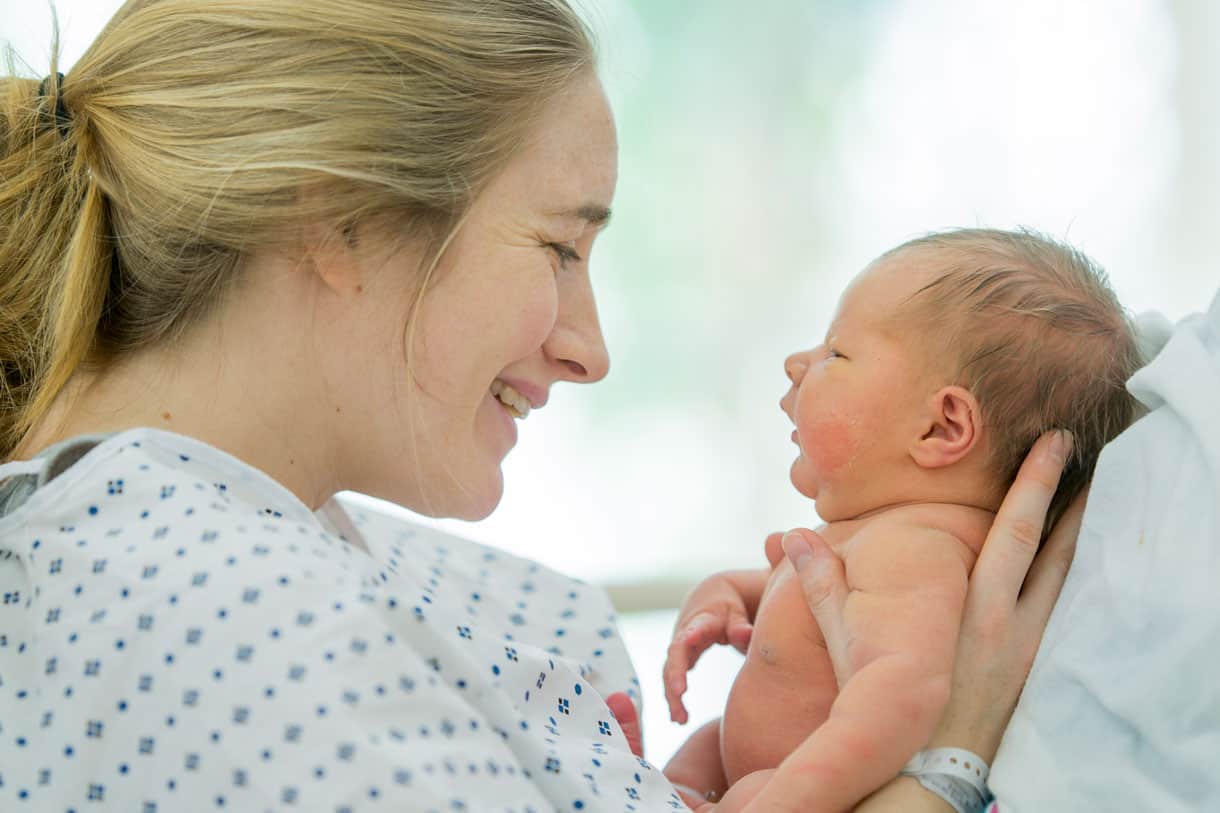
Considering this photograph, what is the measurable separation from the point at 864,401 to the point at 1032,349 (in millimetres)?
166

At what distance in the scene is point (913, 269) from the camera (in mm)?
1291

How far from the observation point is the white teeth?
1.30m

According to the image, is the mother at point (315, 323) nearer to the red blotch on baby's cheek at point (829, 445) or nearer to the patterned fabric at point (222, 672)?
the patterned fabric at point (222, 672)

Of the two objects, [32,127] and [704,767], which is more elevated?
[32,127]

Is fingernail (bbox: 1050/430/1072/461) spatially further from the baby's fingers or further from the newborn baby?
the baby's fingers

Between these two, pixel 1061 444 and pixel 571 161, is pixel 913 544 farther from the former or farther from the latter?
pixel 571 161

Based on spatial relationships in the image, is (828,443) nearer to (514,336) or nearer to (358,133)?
(514,336)

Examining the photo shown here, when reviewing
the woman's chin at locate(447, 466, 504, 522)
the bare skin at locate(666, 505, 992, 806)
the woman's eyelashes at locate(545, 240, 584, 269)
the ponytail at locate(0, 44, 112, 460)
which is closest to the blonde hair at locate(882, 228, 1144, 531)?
the bare skin at locate(666, 505, 992, 806)

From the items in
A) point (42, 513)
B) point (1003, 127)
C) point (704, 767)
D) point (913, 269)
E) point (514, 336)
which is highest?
point (1003, 127)

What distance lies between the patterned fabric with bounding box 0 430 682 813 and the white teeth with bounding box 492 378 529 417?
30cm

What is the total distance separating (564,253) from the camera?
1269mm

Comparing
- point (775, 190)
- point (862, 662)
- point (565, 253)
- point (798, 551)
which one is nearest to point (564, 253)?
point (565, 253)

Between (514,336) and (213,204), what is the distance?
Result: 0.97 feet

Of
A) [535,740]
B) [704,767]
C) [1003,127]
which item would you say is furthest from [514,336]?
[1003,127]
